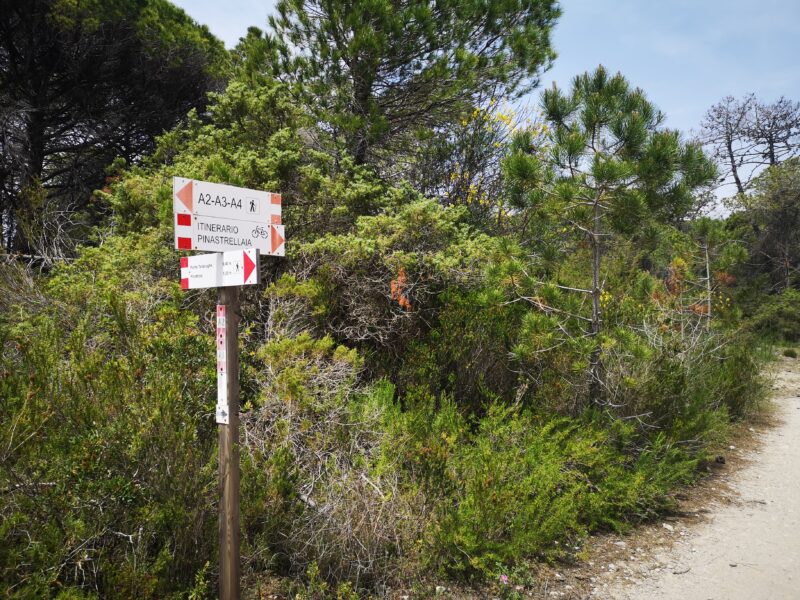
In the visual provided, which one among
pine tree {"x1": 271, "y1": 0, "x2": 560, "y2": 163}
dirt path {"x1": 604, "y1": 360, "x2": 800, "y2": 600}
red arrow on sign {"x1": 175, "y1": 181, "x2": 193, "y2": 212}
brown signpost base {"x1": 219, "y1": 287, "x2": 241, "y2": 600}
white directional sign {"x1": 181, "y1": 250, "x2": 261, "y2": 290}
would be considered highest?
pine tree {"x1": 271, "y1": 0, "x2": 560, "y2": 163}

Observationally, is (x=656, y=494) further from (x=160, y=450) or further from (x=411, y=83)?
(x=411, y=83)

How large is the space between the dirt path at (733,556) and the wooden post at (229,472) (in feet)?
7.29

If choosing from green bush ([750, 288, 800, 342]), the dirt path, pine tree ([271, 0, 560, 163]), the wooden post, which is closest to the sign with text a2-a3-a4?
the wooden post

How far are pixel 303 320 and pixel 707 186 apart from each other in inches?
147

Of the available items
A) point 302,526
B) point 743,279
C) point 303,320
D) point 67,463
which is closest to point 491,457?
point 302,526

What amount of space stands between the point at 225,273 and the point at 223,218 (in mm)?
328

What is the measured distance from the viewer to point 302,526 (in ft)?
10.0

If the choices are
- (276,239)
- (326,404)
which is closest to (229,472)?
(326,404)

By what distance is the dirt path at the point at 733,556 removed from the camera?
3305mm

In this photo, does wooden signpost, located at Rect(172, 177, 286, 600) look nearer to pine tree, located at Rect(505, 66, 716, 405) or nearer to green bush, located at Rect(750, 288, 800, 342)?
pine tree, located at Rect(505, 66, 716, 405)

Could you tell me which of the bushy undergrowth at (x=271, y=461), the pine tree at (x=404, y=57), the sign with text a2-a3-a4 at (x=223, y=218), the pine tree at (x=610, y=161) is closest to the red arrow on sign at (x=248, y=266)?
the sign with text a2-a3-a4 at (x=223, y=218)

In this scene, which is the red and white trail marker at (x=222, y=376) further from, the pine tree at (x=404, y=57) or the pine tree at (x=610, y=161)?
the pine tree at (x=404, y=57)

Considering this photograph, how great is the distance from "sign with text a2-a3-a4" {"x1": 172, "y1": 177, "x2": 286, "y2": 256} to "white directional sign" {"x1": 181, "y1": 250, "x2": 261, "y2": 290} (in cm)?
7

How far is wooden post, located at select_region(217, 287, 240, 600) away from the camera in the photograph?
2.50m
